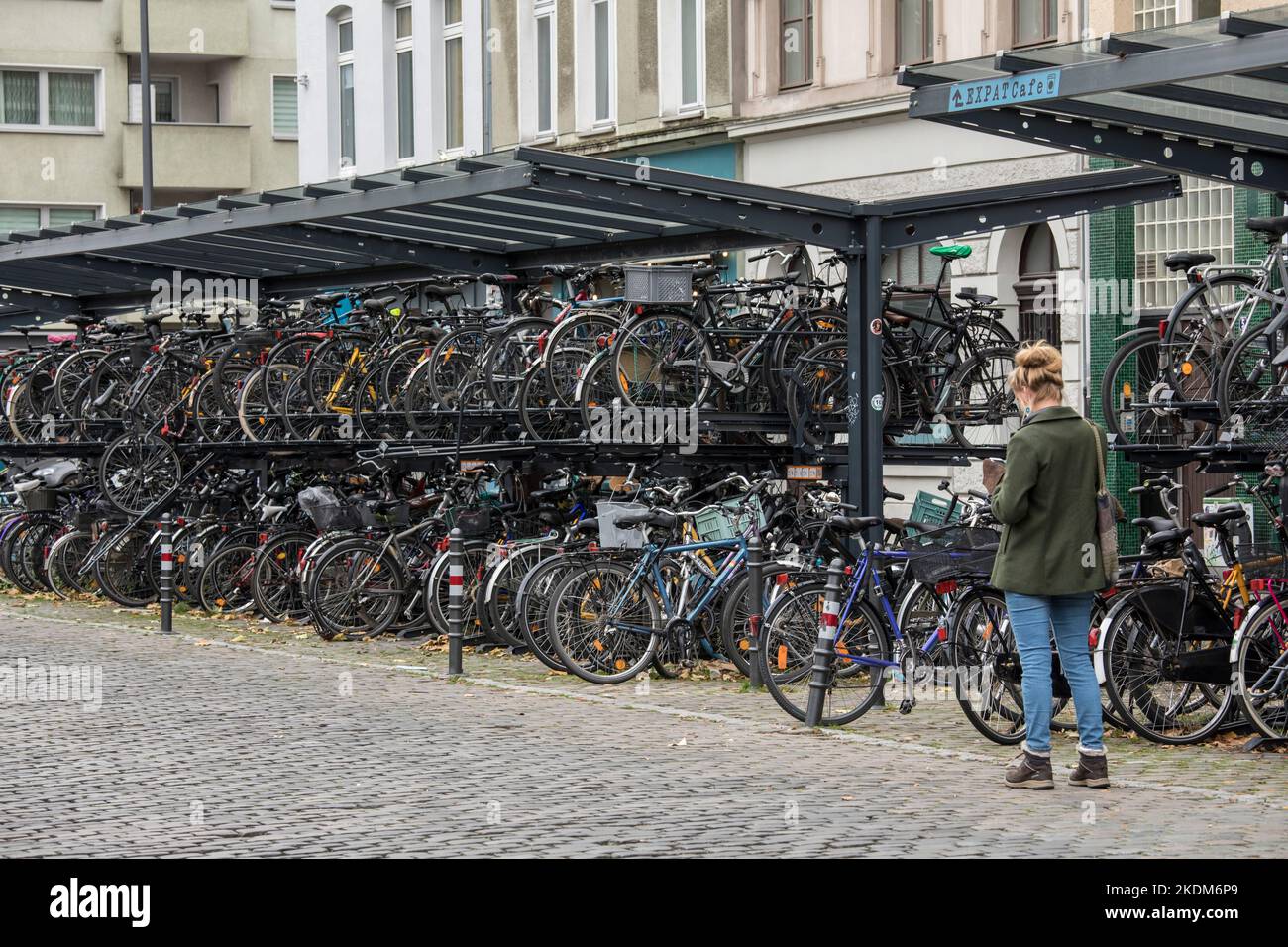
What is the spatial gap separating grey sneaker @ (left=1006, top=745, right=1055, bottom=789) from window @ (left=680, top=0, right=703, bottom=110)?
748 inches

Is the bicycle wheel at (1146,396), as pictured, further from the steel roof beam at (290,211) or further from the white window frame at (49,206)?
the white window frame at (49,206)

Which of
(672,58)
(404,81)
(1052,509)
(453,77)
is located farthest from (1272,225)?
(404,81)

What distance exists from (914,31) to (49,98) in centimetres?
2981

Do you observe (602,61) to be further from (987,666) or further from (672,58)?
(987,666)

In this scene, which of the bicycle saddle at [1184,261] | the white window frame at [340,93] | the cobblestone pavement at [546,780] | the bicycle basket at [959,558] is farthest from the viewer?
the white window frame at [340,93]

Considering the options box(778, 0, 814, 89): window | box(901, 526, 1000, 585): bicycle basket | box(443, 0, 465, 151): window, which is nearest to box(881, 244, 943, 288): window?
box(778, 0, 814, 89): window

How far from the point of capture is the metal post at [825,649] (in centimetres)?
1183

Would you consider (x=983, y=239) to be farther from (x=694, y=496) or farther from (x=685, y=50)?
(x=694, y=496)

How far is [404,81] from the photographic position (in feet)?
113

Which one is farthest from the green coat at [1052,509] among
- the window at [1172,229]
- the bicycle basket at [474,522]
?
the window at [1172,229]

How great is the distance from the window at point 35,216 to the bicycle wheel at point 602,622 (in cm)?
3680

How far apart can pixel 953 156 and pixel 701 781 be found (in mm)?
14849

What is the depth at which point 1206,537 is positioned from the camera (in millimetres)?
16109

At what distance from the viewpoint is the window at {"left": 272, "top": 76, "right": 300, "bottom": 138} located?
51.0m
